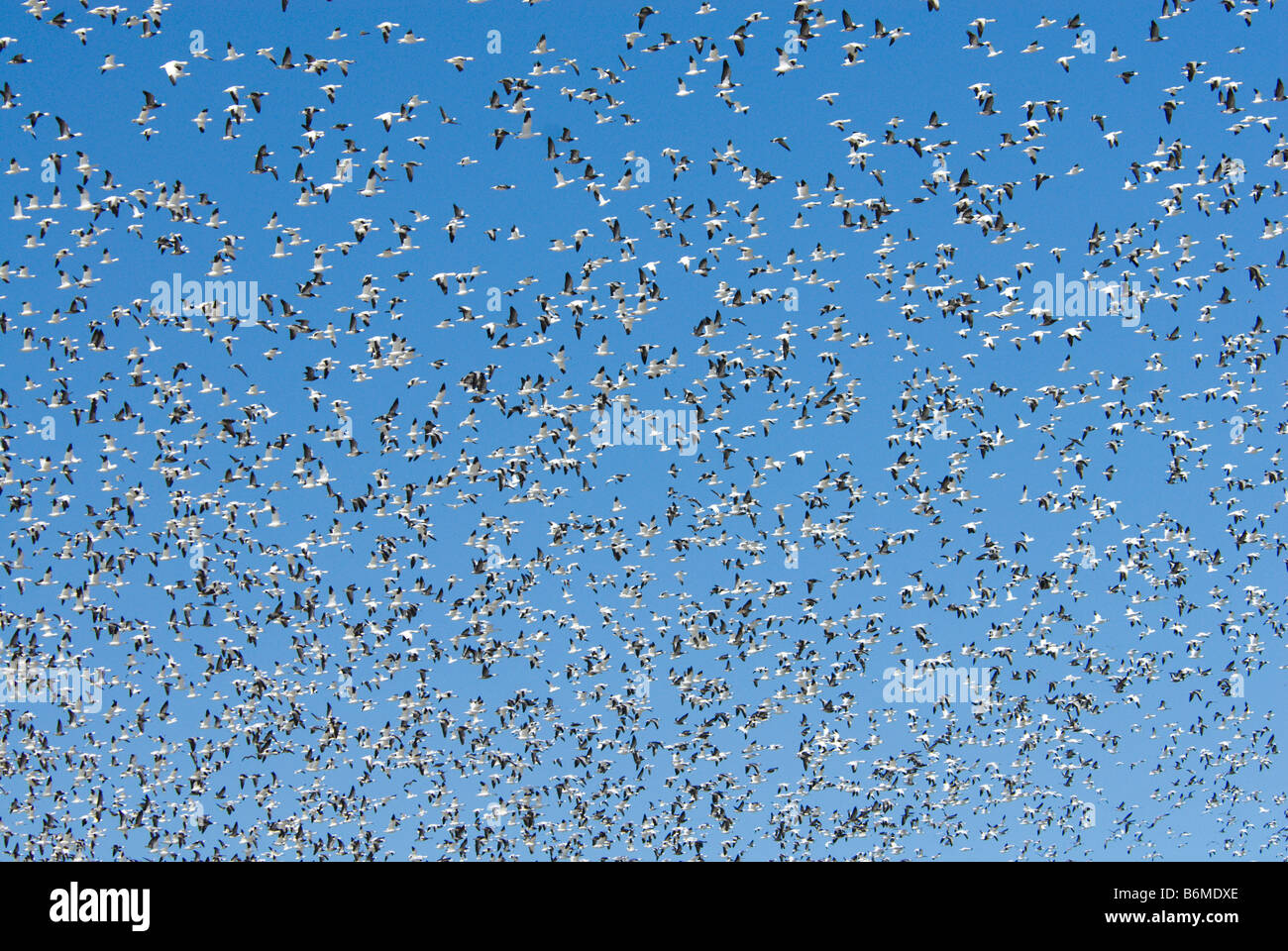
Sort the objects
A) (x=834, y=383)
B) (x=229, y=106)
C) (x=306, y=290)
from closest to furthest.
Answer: (x=229, y=106), (x=306, y=290), (x=834, y=383)

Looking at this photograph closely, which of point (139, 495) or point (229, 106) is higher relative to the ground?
point (229, 106)

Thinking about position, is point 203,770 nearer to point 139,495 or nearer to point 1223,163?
point 139,495

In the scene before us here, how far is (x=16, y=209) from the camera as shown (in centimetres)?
4581

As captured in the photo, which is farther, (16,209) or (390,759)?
(390,759)

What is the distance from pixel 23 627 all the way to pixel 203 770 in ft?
24.1

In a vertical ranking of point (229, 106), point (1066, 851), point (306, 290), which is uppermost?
point (229, 106)

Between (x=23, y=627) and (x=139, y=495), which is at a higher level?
(x=139, y=495)
